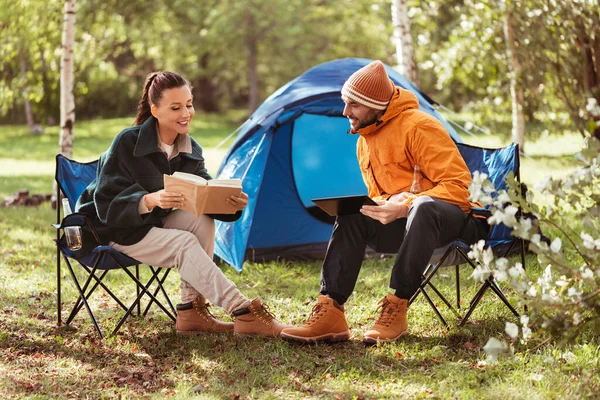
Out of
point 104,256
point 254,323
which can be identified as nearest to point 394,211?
point 254,323

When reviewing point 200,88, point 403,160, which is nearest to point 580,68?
point 403,160

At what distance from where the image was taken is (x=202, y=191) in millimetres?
3309

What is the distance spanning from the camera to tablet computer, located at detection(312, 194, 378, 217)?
3293mm

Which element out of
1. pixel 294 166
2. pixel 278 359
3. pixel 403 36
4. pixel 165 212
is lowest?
pixel 278 359

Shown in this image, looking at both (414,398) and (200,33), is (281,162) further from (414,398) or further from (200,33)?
(200,33)

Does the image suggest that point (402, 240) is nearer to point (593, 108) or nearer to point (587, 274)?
point (587, 274)

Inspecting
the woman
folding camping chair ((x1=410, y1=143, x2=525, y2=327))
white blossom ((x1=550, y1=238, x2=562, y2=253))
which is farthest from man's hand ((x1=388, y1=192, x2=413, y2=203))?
white blossom ((x1=550, y1=238, x2=562, y2=253))

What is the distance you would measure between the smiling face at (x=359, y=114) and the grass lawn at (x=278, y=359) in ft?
3.14

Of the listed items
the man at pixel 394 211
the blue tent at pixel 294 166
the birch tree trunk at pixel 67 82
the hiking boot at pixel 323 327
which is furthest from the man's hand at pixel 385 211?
the birch tree trunk at pixel 67 82

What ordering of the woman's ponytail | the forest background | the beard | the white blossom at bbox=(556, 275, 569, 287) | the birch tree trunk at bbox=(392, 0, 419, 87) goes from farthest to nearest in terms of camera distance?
the forest background, the birch tree trunk at bbox=(392, 0, 419, 87), the woman's ponytail, the beard, the white blossom at bbox=(556, 275, 569, 287)

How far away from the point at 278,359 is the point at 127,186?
3.35 ft

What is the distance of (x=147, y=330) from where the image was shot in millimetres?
3770

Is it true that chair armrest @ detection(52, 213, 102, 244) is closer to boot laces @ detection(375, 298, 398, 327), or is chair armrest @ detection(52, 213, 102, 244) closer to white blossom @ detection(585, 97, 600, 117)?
boot laces @ detection(375, 298, 398, 327)

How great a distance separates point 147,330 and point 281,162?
6.84 ft
